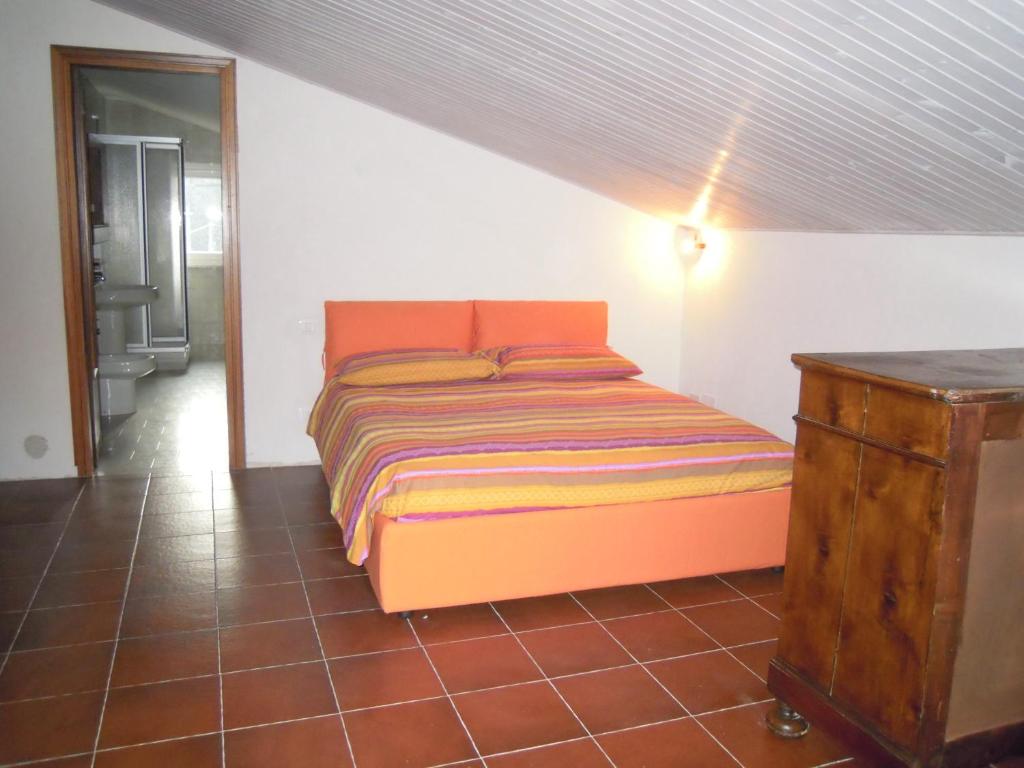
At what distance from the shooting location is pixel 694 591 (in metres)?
3.22

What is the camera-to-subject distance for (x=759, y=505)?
3232 mm

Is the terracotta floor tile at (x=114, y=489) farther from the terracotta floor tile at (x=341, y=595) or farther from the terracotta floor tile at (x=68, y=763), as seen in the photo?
the terracotta floor tile at (x=68, y=763)

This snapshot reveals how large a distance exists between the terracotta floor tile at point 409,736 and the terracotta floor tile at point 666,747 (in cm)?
38

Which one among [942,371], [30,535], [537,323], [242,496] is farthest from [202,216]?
[942,371]

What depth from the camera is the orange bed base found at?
285 centimetres

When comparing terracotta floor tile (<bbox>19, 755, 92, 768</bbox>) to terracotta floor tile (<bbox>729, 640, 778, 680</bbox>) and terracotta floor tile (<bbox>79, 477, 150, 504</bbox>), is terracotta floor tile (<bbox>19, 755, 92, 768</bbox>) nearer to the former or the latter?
terracotta floor tile (<bbox>729, 640, 778, 680</bbox>)

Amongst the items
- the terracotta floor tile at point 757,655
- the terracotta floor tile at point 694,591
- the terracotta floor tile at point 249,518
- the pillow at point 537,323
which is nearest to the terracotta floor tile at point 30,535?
the terracotta floor tile at point 249,518

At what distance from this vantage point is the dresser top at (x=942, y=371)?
1.78 meters

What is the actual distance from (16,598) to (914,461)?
2921 millimetres

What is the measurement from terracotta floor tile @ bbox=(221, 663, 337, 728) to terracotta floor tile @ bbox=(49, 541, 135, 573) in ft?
3.59

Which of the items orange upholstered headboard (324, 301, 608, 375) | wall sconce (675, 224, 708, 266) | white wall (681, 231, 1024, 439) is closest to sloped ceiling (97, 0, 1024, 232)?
white wall (681, 231, 1024, 439)

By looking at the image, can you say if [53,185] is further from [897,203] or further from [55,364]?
[897,203]

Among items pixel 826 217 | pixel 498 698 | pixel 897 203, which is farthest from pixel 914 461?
pixel 826 217

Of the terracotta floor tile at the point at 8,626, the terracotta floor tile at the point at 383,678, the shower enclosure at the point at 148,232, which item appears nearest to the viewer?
the terracotta floor tile at the point at 383,678
